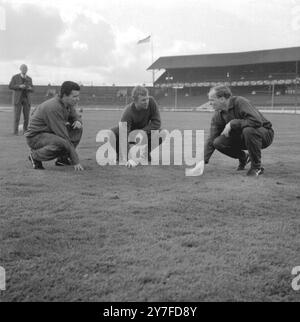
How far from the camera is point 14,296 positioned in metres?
2.62

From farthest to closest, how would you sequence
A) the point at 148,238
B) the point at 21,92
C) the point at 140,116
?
1. the point at 21,92
2. the point at 140,116
3. the point at 148,238

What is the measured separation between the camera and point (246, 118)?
6.39 metres

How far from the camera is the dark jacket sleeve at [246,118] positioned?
6.32 meters

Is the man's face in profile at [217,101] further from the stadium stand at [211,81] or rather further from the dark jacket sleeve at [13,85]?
the stadium stand at [211,81]

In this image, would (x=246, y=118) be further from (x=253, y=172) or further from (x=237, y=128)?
(x=253, y=172)

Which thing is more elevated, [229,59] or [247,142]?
[229,59]

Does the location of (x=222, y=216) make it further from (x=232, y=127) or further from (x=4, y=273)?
(x=232, y=127)

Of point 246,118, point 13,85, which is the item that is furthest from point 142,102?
point 13,85

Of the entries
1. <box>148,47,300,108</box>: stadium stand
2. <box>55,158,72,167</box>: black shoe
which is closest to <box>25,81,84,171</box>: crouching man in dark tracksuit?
<box>55,158,72,167</box>: black shoe

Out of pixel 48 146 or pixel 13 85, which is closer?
pixel 48 146

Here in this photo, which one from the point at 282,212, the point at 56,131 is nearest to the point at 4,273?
the point at 282,212

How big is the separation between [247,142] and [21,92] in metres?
8.03

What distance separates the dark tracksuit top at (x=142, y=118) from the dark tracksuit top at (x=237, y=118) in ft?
4.19

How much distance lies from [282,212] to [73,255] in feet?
6.75
